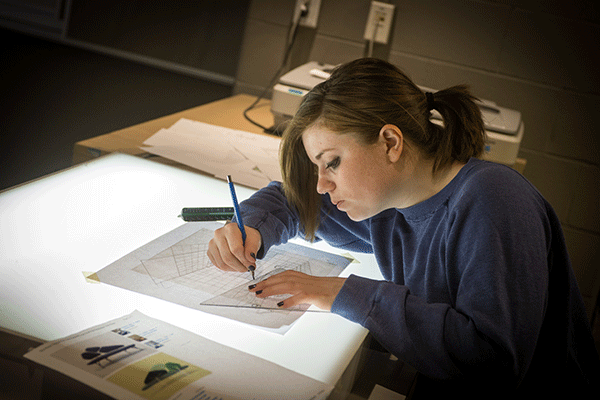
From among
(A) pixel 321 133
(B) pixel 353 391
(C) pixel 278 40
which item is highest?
(C) pixel 278 40

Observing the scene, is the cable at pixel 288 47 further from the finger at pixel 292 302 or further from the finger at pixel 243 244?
the finger at pixel 292 302

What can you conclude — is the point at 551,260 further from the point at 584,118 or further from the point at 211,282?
the point at 584,118

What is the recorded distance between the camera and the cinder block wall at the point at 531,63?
1.84 meters

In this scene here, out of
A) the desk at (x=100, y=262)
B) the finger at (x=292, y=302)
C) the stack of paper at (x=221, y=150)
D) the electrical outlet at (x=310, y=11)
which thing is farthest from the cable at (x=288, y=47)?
the finger at (x=292, y=302)

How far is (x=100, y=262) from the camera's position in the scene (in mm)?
820

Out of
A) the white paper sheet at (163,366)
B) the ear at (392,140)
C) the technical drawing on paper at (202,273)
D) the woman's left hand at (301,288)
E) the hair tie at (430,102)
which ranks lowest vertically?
the white paper sheet at (163,366)

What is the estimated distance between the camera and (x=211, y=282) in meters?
0.83

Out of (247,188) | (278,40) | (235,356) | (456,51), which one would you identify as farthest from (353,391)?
(278,40)

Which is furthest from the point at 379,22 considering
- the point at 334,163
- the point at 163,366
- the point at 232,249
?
the point at 163,366

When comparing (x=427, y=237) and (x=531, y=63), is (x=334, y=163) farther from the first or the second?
(x=531, y=63)

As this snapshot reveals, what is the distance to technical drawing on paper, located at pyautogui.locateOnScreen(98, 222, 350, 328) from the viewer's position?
0.76m

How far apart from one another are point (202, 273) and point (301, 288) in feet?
0.50

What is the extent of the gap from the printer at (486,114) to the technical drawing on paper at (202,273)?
1.91ft

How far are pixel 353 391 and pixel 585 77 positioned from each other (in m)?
1.57
